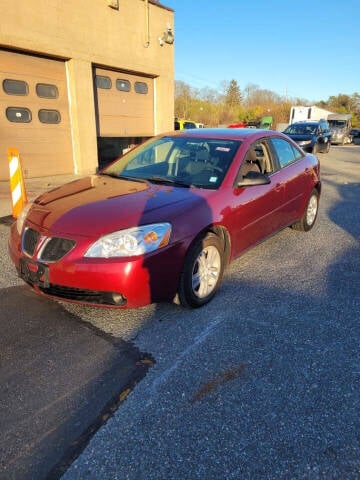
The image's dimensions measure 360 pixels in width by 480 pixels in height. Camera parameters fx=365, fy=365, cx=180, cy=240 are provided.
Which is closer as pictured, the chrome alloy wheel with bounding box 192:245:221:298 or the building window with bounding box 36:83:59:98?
the chrome alloy wheel with bounding box 192:245:221:298

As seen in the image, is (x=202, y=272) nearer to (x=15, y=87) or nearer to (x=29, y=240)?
(x=29, y=240)

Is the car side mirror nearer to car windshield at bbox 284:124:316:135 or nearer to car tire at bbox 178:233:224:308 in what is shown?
car tire at bbox 178:233:224:308

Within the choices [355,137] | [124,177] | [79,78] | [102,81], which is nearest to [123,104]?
[102,81]

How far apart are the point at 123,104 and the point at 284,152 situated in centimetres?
763

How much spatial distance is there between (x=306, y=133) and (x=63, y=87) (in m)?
12.9

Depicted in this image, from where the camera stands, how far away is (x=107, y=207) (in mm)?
3010

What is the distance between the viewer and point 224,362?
252cm

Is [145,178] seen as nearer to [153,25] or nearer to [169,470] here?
[169,470]

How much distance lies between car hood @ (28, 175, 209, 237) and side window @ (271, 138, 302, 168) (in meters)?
1.81

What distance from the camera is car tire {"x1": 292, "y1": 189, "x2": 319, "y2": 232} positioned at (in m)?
5.36

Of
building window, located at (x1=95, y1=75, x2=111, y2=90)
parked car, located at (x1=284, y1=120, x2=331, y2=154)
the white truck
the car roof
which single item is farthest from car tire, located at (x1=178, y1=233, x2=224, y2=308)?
the white truck

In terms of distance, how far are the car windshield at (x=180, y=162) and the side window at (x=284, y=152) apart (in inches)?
34.7

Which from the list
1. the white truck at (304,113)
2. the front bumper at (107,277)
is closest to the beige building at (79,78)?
the front bumper at (107,277)

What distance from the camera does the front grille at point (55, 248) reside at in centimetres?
273
